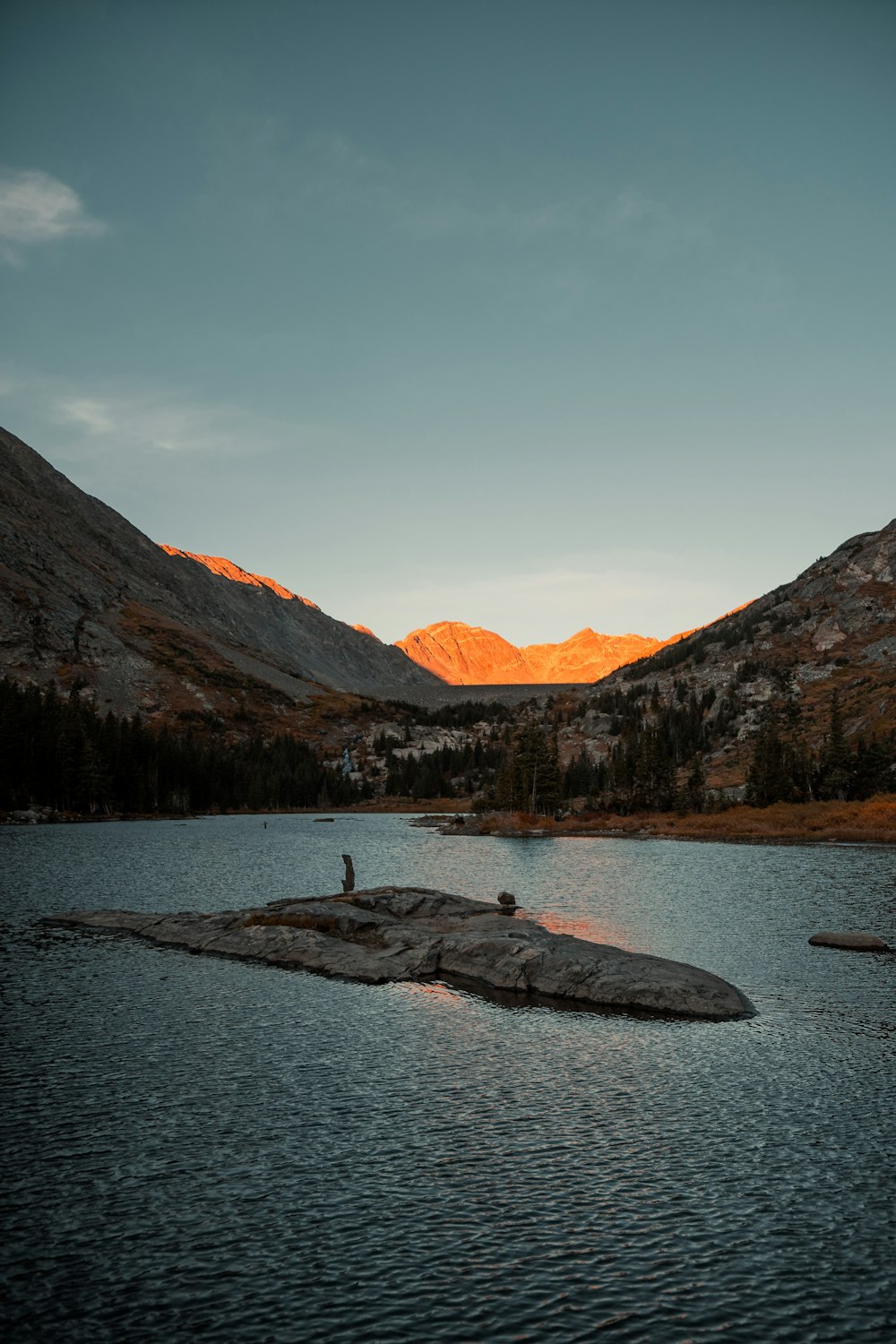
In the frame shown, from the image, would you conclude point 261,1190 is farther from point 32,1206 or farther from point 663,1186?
point 663,1186

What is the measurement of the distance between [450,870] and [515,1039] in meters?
64.6

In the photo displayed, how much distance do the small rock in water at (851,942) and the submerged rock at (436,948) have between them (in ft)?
50.5

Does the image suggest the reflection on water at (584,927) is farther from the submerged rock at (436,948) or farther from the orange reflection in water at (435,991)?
the orange reflection in water at (435,991)

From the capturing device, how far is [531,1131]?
82.1 ft

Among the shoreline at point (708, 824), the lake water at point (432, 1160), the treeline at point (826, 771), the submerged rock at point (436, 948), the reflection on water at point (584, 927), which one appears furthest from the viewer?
the treeline at point (826, 771)

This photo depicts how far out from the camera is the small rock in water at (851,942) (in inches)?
2010

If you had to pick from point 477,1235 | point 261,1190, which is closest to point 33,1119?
point 261,1190

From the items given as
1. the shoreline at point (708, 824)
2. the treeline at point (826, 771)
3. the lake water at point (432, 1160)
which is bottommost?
the shoreline at point (708, 824)

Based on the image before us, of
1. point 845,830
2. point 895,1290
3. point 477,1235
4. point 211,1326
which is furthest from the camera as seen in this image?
point 845,830

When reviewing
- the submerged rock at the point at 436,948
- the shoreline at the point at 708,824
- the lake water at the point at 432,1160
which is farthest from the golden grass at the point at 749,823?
the lake water at the point at 432,1160

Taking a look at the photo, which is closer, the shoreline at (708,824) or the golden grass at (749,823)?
the golden grass at (749,823)

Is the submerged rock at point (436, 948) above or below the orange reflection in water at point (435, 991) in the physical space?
above

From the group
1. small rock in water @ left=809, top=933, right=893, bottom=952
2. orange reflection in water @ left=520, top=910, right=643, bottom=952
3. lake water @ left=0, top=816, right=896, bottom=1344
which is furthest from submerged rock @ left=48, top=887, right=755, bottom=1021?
small rock in water @ left=809, top=933, right=893, bottom=952

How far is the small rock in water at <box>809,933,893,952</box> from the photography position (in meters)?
51.1
